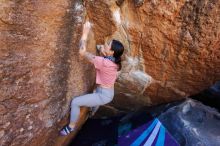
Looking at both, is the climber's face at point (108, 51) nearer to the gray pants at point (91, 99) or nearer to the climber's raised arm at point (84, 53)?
the climber's raised arm at point (84, 53)

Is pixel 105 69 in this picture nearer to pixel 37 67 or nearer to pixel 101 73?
pixel 101 73

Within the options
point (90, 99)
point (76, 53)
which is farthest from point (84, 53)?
point (90, 99)

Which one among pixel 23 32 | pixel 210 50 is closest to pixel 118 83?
pixel 210 50

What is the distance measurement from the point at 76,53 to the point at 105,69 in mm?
416

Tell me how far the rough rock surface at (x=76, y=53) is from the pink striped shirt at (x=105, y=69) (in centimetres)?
31

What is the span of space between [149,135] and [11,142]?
1685 millimetres

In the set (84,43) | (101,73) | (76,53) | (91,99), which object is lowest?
(91,99)

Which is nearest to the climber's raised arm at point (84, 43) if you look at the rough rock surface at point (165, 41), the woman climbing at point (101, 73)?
the woman climbing at point (101, 73)

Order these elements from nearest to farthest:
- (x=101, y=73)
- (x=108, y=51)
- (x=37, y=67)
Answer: (x=37, y=67) < (x=108, y=51) < (x=101, y=73)

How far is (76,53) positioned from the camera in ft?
13.0

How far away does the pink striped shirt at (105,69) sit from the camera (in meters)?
3.76

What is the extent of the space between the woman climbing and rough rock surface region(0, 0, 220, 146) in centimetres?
12

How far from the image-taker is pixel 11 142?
3.48 metres

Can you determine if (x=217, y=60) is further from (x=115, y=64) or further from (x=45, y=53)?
(x=45, y=53)
